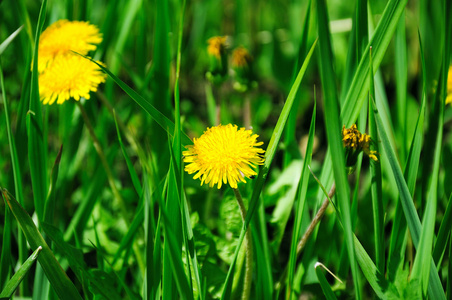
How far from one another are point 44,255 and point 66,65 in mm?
328

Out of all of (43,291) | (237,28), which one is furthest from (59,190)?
(237,28)

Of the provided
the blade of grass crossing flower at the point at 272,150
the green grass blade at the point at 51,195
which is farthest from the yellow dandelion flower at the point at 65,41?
Result: the blade of grass crossing flower at the point at 272,150

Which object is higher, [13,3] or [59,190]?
[13,3]

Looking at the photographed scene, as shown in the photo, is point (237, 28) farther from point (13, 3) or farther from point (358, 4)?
point (358, 4)

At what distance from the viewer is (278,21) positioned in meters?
1.72

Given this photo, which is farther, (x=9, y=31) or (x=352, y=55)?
(x=9, y=31)

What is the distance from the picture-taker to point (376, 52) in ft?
2.13

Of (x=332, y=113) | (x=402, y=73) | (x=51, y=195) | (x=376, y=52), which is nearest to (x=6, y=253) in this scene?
(x=51, y=195)

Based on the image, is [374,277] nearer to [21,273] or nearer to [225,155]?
[225,155]

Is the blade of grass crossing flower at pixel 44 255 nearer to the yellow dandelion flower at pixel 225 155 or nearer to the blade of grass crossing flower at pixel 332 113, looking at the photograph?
the yellow dandelion flower at pixel 225 155

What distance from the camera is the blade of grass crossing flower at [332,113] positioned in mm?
493

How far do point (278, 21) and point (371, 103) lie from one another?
1.22 meters

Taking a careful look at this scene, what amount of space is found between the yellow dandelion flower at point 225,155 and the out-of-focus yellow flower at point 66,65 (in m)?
0.24

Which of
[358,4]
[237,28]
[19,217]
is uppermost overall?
[237,28]
